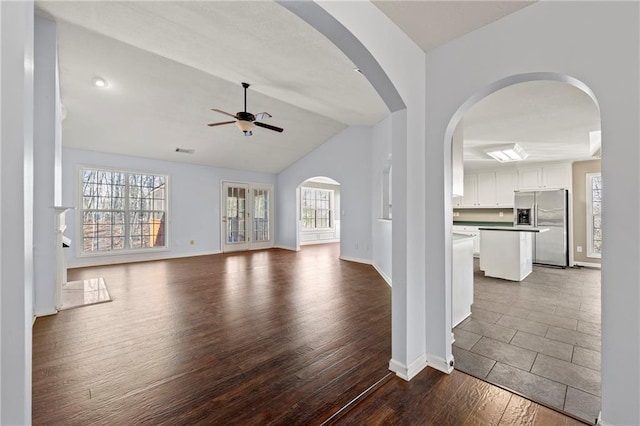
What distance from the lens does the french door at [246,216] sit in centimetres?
795

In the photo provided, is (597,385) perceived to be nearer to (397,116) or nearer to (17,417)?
(397,116)

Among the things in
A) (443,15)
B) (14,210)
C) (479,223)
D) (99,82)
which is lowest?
(479,223)

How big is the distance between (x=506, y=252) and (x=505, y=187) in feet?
9.52

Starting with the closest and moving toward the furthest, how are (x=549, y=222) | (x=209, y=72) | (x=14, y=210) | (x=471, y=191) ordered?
1. (x=14, y=210)
2. (x=209, y=72)
3. (x=549, y=222)
4. (x=471, y=191)

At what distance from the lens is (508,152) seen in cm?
514

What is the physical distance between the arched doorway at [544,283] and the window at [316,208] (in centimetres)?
542

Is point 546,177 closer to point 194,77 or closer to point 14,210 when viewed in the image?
point 194,77

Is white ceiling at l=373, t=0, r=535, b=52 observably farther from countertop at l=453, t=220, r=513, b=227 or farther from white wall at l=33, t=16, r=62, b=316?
countertop at l=453, t=220, r=513, b=227

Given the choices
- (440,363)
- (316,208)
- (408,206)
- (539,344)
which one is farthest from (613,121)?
(316,208)

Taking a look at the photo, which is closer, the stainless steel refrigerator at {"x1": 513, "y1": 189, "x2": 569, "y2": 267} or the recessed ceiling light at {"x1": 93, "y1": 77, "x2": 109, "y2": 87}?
the recessed ceiling light at {"x1": 93, "y1": 77, "x2": 109, "y2": 87}

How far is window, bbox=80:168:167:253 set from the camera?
594cm

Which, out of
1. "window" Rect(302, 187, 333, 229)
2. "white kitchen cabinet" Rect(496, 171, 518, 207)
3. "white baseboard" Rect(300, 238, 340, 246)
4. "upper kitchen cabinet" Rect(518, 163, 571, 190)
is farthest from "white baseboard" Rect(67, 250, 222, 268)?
"upper kitchen cabinet" Rect(518, 163, 571, 190)

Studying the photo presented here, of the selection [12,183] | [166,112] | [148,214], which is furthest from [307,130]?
[12,183]

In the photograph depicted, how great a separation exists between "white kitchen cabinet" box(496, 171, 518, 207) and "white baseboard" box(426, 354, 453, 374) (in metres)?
6.22
